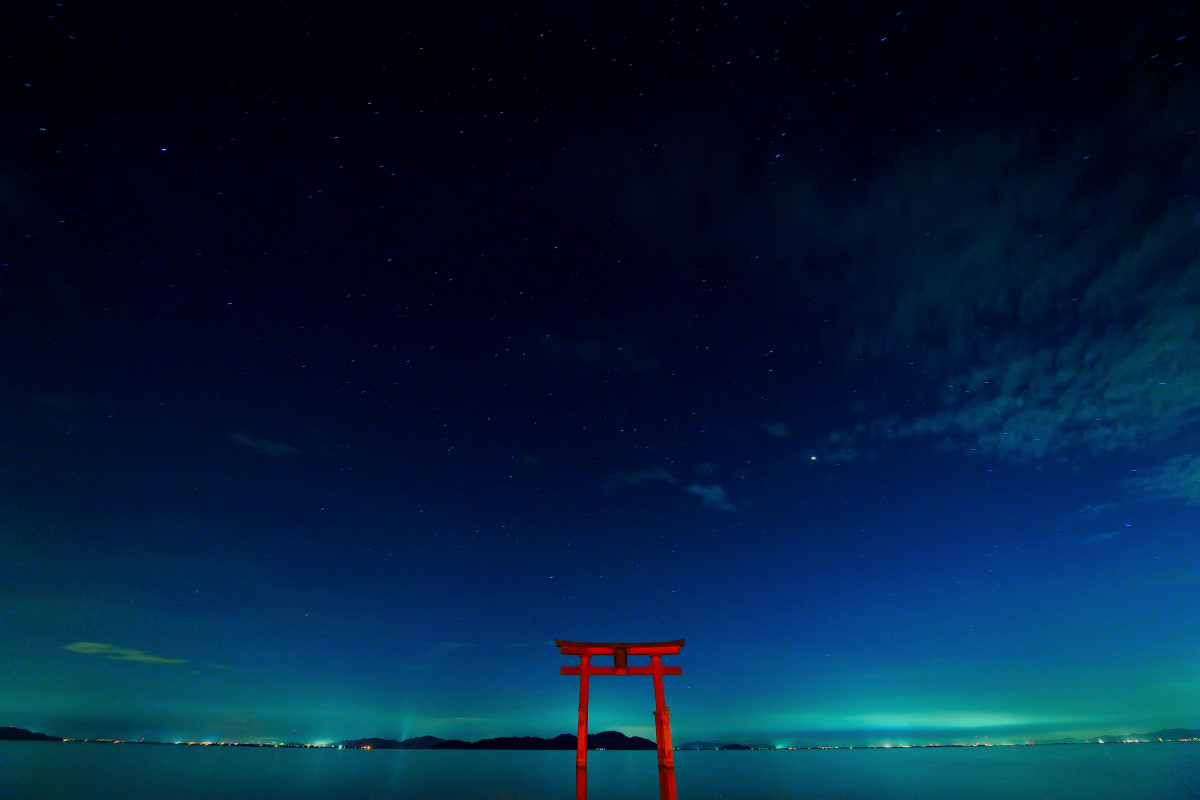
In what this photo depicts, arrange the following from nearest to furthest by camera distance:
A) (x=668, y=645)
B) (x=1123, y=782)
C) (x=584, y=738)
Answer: (x=584, y=738) → (x=668, y=645) → (x=1123, y=782)

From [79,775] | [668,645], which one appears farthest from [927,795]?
[79,775]

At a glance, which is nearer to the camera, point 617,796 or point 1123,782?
point 617,796

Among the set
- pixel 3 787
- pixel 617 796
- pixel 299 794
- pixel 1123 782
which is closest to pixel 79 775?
pixel 3 787

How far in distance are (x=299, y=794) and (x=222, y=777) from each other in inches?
1396

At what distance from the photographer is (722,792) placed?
217 feet

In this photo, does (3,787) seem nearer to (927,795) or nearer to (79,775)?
(79,775)

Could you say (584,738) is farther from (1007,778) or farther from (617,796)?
(1007,778)

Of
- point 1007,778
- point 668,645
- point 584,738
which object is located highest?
point 668,645

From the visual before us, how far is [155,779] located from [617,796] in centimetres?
6636

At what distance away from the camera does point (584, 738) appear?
44.4ft

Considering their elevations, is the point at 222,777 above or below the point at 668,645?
below

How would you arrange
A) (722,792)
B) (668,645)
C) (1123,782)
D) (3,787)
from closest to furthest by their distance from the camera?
(668,645), (3,787), (722,792), (1123,782)

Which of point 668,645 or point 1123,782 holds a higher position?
point 668,645

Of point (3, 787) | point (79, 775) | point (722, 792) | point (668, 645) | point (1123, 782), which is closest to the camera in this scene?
point (668, 645)
